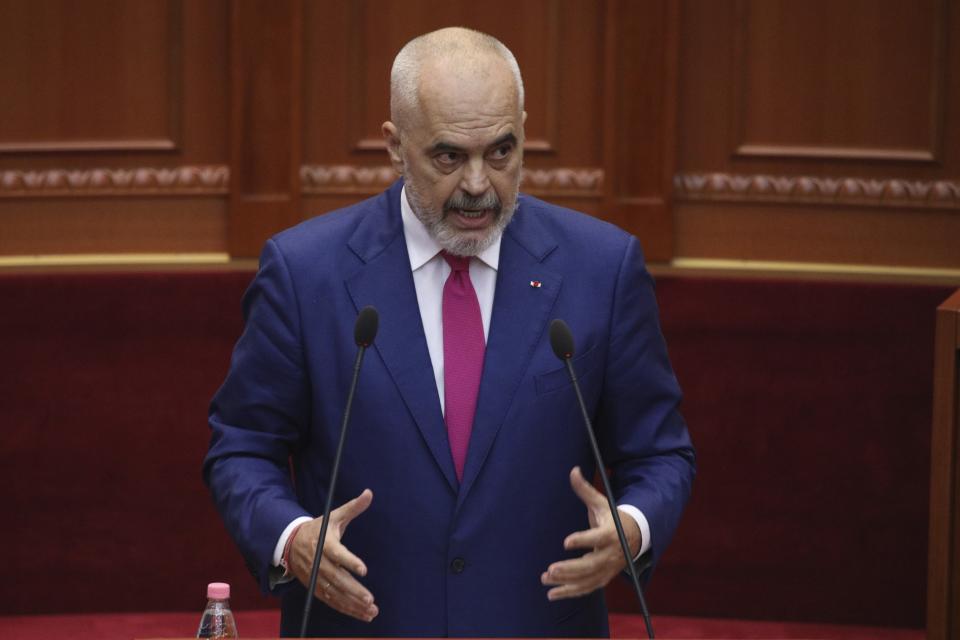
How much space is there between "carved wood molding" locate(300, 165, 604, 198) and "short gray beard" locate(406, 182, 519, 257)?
139 centimetres

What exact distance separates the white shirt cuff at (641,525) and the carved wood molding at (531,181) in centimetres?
154

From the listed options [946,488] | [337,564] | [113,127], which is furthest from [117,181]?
[946,488]

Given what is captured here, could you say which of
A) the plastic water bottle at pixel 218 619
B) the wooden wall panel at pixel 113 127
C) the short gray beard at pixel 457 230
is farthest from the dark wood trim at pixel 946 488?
the wooden wall panel at pixel 113 127

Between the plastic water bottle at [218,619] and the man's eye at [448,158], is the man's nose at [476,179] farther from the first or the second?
the plastic water bottle at [218,619]

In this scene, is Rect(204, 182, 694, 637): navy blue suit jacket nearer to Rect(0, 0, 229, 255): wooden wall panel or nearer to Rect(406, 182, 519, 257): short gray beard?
Rect(406, 182, 519, 257): short gray beard

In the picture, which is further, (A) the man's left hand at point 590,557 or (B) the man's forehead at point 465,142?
(B) the man's forehead at point 465,142

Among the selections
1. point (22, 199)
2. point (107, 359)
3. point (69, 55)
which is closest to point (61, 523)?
point (107, 359)

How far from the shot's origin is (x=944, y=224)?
3092 mm

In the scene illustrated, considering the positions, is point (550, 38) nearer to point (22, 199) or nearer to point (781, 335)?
point (781, 335)

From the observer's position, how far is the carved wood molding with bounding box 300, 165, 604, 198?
315 centimetres

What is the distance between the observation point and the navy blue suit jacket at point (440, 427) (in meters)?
1.74

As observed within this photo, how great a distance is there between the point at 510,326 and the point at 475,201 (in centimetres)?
15

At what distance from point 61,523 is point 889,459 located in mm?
1622

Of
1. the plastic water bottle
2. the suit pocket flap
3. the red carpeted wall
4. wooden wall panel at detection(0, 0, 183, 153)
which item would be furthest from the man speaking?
wooden wall panel at detection(0, 0, 183, 153)
